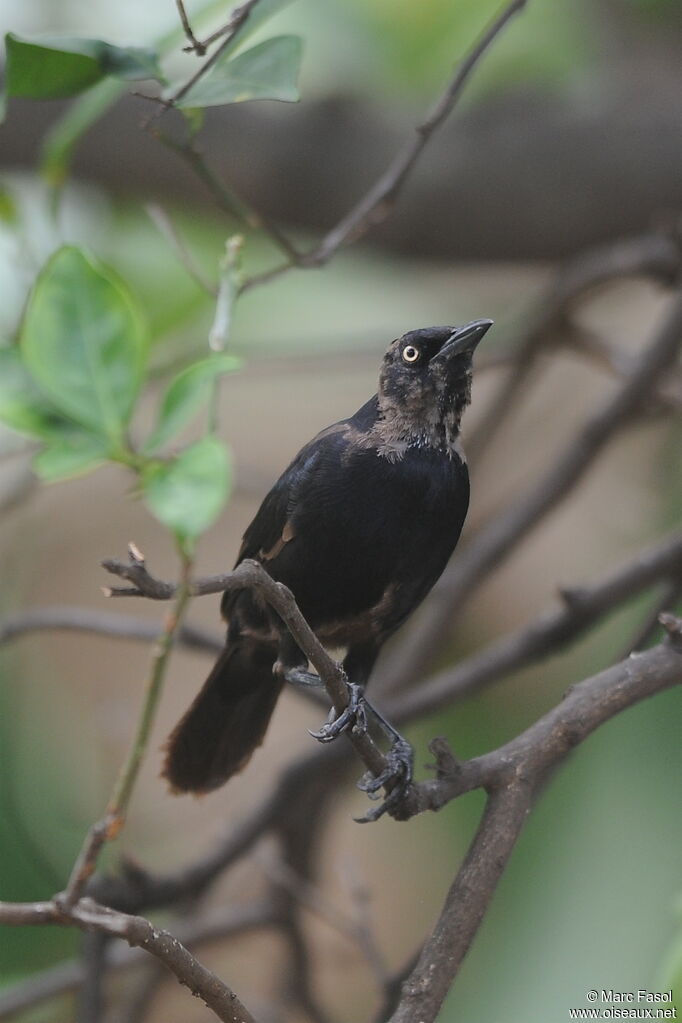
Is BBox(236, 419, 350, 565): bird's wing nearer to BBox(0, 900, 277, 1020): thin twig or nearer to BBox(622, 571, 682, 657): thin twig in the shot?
BBox(622, 571, 682, 657): thin twig

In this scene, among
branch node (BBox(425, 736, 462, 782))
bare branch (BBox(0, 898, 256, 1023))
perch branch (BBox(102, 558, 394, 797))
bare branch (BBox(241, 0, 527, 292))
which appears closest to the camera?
perch branch (BBox(102, 558, 394, 797))

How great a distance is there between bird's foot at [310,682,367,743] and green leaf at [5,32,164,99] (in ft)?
3.81

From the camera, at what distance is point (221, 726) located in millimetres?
2922

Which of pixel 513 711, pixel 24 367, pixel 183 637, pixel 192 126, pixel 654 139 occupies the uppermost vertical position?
pixel 192 126

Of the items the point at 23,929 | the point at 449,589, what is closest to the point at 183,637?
the point at 449,589

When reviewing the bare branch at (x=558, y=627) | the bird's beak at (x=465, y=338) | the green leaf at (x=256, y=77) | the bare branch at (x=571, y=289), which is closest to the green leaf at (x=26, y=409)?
the green leaf at (x=256, y=77)

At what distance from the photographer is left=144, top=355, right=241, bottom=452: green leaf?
1.70 m

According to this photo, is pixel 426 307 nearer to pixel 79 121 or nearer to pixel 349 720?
pixel 79 121

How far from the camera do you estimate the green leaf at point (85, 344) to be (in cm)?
180

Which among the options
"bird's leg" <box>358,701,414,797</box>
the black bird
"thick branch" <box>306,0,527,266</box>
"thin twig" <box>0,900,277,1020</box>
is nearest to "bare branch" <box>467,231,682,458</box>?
"thick branch" <box>306,0,527,266</box>

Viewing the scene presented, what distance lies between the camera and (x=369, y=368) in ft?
19.5

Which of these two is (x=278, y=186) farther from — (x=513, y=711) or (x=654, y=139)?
(x=513, y=711)

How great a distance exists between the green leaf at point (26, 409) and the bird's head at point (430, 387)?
36.4 inches

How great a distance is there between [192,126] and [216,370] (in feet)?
2.22
